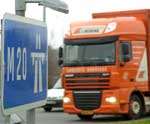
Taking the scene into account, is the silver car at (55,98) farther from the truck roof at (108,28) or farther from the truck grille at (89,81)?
the truck roof at (108,28)

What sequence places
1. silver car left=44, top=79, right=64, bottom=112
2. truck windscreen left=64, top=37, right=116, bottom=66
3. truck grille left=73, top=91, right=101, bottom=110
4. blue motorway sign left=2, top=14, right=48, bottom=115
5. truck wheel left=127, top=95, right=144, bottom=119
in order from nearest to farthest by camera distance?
blue motorway sign left=2, top=14, right=48, bottom=115 < truck windscreen left=64, top=37, right=116, bottom=66 < truck grille left=73, top=91, right=101, bottom=110 < truck wheel left=127, top=95, right=144, bottom=119 < silver car left=44, top=79, right=64, bottom=112

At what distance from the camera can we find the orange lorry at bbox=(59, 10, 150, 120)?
62.1 ft

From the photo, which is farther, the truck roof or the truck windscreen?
the truck roof

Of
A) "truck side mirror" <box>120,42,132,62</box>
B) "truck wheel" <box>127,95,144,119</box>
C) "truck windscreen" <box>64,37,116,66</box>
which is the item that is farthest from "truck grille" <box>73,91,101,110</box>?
"truck side mirror" <box>120,42,132,62</box>

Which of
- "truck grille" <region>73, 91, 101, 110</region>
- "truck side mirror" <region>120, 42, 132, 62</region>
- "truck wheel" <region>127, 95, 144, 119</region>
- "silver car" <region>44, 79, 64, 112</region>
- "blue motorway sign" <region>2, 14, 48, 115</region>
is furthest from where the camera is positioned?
"silver car" <region>44, 79, 64, 112</region>

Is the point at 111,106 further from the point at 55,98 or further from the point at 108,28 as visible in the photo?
the point at 55,98

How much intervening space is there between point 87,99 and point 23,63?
54.7 ft

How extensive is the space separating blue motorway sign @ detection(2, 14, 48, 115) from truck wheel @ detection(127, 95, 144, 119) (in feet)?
53.8

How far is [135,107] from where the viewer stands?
65.0 feet

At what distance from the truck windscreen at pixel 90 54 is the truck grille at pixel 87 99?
3.42ft

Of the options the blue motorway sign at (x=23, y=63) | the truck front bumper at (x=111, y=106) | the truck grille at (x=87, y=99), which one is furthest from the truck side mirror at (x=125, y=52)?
the blue motorway sign at (x=23, y=63)

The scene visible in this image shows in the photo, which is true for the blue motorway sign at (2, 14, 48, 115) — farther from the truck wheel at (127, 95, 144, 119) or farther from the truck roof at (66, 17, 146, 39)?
the truck wheel at (127, 95, 144, 119)

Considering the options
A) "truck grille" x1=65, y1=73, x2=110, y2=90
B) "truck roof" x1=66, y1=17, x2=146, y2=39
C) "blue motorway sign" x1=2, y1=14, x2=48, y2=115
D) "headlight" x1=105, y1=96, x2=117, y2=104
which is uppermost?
"truck roof" x1=66, y1=17, x2=146, y2=39

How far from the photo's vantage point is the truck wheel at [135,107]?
64.0 feet
